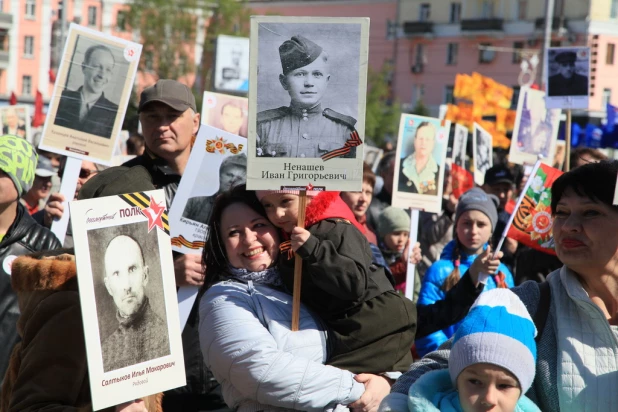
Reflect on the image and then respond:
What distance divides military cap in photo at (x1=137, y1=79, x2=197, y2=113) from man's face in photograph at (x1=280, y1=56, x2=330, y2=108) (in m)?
1.35

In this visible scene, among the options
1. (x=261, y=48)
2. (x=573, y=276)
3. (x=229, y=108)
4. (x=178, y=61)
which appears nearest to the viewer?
(x=573, y=276)

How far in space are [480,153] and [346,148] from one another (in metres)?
6.80

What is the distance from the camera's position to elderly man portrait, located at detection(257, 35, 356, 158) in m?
3.58

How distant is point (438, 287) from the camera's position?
5.71 meters

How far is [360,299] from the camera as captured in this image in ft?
12.2

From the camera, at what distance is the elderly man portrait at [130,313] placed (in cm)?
284

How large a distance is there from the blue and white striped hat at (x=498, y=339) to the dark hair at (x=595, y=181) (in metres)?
0.47

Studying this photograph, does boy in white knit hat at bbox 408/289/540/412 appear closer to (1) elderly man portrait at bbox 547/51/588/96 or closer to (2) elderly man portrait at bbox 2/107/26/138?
(1) elderly man portrait at bbox 547/51/588/96

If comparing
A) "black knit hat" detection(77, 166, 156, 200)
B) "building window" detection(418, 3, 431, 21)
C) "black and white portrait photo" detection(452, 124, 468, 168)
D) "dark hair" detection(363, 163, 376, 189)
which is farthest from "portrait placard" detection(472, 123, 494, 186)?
"building window" detection(418, 3, 431, 21)

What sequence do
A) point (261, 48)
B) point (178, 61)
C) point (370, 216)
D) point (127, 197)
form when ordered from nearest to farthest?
1. point (127, 197)
2. point (261, 48)
3. point (370, 216)
4. point (178, 61)

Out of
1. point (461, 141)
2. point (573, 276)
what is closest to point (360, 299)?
point (573, 276)

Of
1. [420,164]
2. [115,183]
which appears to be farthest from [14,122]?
[115,183]

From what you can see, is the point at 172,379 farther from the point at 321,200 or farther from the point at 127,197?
the point at 321,200

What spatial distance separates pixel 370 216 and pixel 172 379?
5.30 metres
